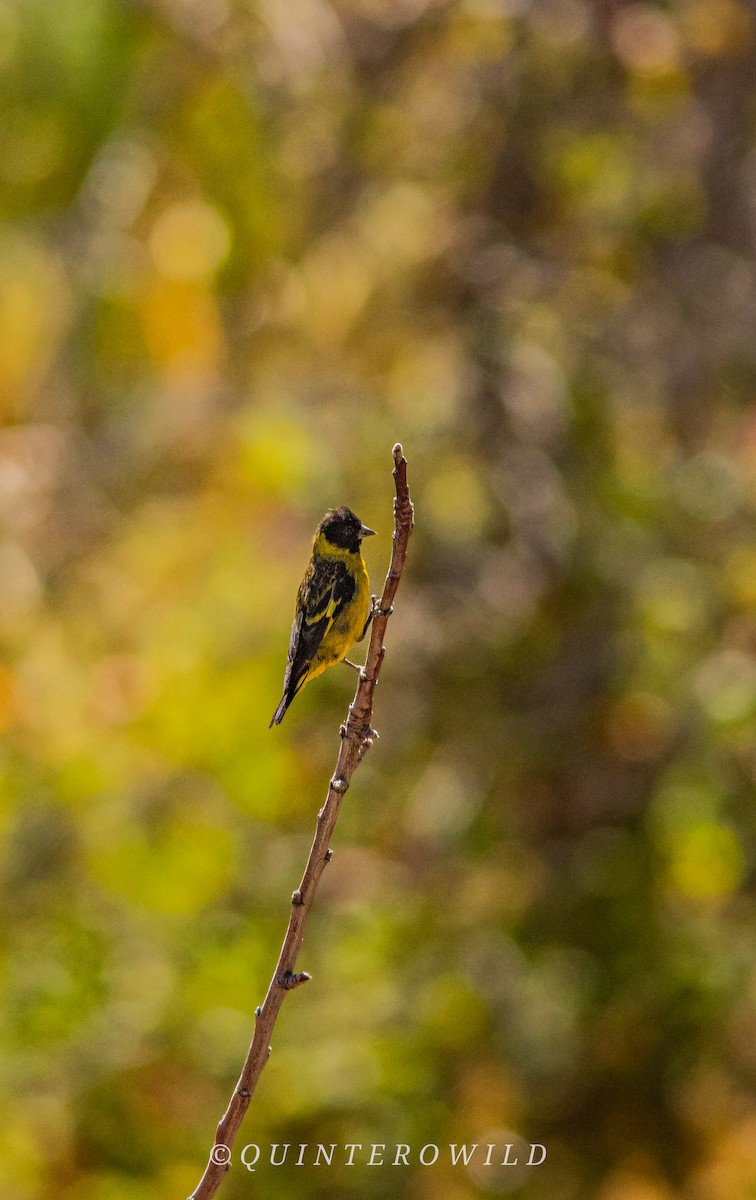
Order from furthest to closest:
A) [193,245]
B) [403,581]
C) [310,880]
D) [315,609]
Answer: [193,245]
[403,581]
[315,609]
[310,880]

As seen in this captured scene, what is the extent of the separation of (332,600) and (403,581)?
478cm

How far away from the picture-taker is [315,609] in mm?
1442

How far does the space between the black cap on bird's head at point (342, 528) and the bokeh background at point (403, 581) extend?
3.65 meters

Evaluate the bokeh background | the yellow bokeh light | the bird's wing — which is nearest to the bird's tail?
the bird's wing

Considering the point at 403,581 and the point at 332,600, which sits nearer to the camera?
the point at 332,600

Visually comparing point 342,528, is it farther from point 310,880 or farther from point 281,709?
point 310,880

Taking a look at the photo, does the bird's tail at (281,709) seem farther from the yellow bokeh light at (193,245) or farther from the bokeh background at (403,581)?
the yellow bokeh light at (193,245)

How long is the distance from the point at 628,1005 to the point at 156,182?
5.29 metres

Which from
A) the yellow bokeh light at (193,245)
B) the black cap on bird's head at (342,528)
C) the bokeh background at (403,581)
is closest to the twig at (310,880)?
the black cap on bird's head at (342,528)

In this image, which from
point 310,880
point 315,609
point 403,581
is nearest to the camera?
point 310,880

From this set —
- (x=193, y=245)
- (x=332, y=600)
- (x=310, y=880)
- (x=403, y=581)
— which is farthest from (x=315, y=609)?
(x=193, y=245)

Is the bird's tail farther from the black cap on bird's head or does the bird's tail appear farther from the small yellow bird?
the black cap on bird's head

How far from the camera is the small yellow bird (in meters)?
1.45

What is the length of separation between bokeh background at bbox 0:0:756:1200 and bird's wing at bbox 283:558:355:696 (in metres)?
3.64
